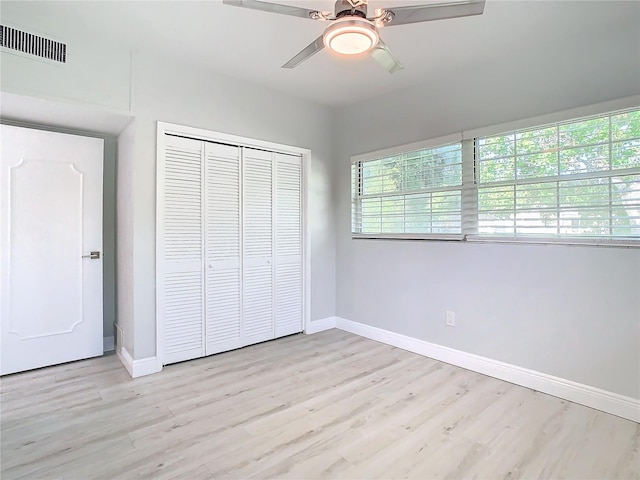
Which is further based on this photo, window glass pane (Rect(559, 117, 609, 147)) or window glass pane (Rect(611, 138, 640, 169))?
window glass pane (Rect(559, 117, 609, 147))

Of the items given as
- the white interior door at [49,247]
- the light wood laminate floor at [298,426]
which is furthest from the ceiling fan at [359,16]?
the white interior door at [49,247]

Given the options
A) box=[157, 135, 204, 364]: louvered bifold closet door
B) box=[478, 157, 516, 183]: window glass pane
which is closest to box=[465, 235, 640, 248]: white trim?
box=[478, 157, 516, 183]: window glass pane

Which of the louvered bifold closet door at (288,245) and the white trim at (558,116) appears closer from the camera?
the white trim at (558,116)

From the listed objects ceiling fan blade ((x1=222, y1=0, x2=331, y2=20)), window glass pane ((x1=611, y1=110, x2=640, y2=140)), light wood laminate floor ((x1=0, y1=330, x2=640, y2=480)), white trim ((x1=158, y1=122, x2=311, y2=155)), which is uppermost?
ceiling fan blade ((x1=222, y1=0, x2=331, y2=20))

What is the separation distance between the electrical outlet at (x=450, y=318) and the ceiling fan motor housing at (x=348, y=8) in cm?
243

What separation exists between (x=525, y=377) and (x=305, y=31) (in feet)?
9.76

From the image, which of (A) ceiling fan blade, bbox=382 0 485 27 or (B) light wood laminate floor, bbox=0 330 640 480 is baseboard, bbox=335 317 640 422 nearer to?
(B) light wood laminate floor, bbox=0 330 640 480

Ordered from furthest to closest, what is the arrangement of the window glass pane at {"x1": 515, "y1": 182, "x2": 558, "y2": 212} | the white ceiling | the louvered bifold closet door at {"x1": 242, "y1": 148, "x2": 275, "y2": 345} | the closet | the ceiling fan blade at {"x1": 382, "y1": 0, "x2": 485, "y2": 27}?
the louvered bifold closet door at {"x1": 242, "y1": 148, "x2": 275, "y2": 345}
the closet
the window glass pane at {"x1": 515, "y1": 182, "x2": 558, "y2": 212}
the white ceiling
the ceiling fan blade at {"x1": 382, "y1": 0, "x2": 485, "y2": 27}

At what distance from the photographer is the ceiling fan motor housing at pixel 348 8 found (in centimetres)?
167

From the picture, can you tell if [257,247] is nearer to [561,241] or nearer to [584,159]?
[561,241]

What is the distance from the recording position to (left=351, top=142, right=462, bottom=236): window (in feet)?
10.3

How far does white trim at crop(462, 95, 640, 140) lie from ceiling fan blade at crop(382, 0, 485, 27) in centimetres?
136

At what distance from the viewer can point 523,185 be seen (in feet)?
8.81

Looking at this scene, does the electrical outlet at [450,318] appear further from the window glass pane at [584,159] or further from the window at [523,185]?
the window glass pane at [584,159]
